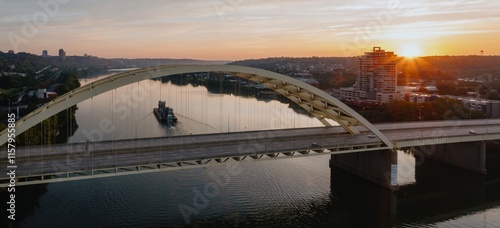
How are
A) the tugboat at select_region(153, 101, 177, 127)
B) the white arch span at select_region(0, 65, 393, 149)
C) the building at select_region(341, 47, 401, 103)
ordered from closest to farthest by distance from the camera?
the white arch span at select_region(0, 65, 393, 149) < the tugboat at select_region(153, 101, 177, 127) < the building at select_region(341, 47, 401, 103)

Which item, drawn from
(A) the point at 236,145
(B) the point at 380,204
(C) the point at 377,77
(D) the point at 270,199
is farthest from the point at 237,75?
(C) the point at 377,77

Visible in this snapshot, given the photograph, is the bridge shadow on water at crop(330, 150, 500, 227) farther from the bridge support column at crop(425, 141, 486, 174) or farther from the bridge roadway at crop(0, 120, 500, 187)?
the bridge roadway at crop(0, 120, 500, 187)

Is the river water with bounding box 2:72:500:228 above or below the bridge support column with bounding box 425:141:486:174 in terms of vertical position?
below

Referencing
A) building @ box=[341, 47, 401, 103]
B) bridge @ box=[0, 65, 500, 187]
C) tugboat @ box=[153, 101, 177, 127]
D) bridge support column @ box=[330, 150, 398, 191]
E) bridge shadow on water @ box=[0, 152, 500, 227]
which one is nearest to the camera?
bridge @ box=[0, 65, 500, 187]

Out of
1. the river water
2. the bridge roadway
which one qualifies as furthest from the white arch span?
the river water

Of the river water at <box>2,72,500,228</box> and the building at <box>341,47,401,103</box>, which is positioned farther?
the building at <box>341,47,401,103</box>

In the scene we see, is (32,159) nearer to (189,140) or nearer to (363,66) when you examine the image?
(189,140)

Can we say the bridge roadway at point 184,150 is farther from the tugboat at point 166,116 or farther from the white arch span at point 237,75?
the tugboat at point 166,116
